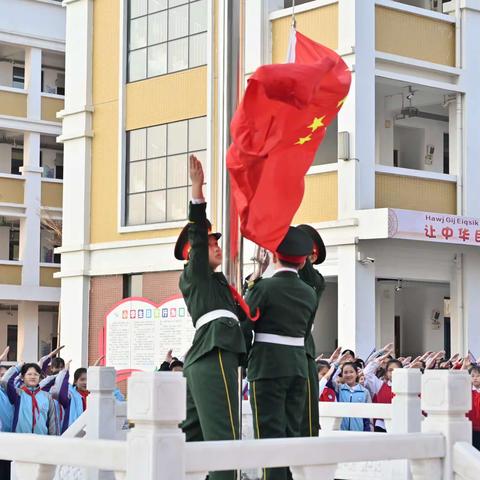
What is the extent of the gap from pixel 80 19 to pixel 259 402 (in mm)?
21203

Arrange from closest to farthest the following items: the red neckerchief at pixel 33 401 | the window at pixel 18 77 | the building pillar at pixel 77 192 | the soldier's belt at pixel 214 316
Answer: the soldier's belt at pixel 214 316
the red neckerchief at pixel 33 401
the building pillar at pixel 77 192
the window at pixel 18 77

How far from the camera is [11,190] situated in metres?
33.4

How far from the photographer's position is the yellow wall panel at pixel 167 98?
2389 cm

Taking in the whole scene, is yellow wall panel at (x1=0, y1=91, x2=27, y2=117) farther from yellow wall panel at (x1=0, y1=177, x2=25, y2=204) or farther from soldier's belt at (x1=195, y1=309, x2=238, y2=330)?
soldier's belt at (x1=195, y1=309, x2=238, y2=330)

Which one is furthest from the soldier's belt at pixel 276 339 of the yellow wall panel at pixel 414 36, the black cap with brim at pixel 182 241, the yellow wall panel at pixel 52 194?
the yellow wall panel at pixel 52 194

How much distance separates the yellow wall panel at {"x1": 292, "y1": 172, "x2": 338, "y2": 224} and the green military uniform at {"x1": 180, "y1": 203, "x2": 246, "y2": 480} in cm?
1436

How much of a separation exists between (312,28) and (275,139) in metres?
14.9

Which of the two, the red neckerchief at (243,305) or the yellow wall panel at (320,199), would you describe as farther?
the yellow wall panel at (320,199)

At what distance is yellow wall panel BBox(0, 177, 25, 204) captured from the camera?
3322 centimetres

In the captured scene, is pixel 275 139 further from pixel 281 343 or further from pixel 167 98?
pixel 167 98

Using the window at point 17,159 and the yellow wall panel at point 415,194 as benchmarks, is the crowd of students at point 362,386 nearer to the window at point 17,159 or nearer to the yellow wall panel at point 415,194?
the yellow wall panel at point 415,194

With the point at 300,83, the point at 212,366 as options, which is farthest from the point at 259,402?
the point at 300,83

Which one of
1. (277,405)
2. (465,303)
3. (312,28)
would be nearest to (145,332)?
(465,303)

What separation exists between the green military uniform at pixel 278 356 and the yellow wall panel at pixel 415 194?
46.3ft
